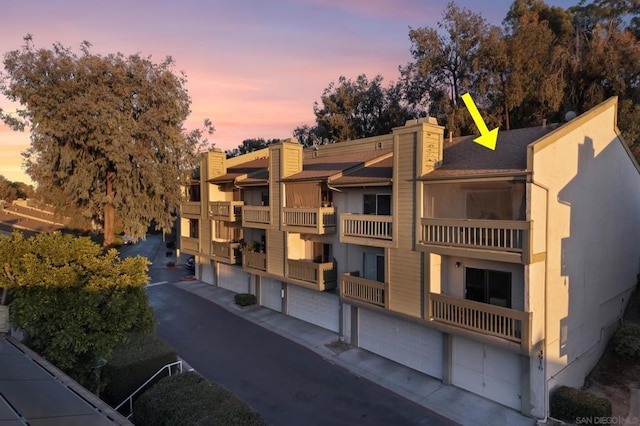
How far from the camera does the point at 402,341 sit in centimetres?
1789

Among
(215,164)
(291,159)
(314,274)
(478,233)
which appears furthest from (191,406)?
(215,164)

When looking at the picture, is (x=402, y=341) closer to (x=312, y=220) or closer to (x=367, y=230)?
(x=367, y=230)

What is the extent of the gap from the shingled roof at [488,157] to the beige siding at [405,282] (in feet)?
11.1

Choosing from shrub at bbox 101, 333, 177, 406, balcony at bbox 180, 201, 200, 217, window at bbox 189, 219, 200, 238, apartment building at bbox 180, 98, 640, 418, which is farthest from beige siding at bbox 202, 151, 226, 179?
shrub at bbox 101, 333, 177, 406

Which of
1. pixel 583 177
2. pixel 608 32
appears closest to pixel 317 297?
pixel 583 177

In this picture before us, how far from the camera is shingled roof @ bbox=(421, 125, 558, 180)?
47.3 feet

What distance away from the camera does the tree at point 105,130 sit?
21828mm

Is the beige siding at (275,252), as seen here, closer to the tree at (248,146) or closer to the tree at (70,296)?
the tree at (70,296)

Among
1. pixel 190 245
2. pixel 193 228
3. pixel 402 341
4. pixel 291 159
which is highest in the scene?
pixel 291 159

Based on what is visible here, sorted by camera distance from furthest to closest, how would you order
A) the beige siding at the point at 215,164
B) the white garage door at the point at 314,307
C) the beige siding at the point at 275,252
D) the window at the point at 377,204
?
the beige siding at the point at 215,164 < the beige siding at the point at 275,252 < the white garage door at the point at 314,307 < the window at the point at 377,204

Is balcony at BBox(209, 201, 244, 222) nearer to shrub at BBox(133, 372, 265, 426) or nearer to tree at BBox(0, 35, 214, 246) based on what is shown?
tree at BBox(0, 35, 214, 246)

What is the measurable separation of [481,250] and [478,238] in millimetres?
696

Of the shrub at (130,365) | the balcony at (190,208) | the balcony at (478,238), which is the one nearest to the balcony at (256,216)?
the balcony at (190,208)

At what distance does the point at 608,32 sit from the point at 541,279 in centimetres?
2674
